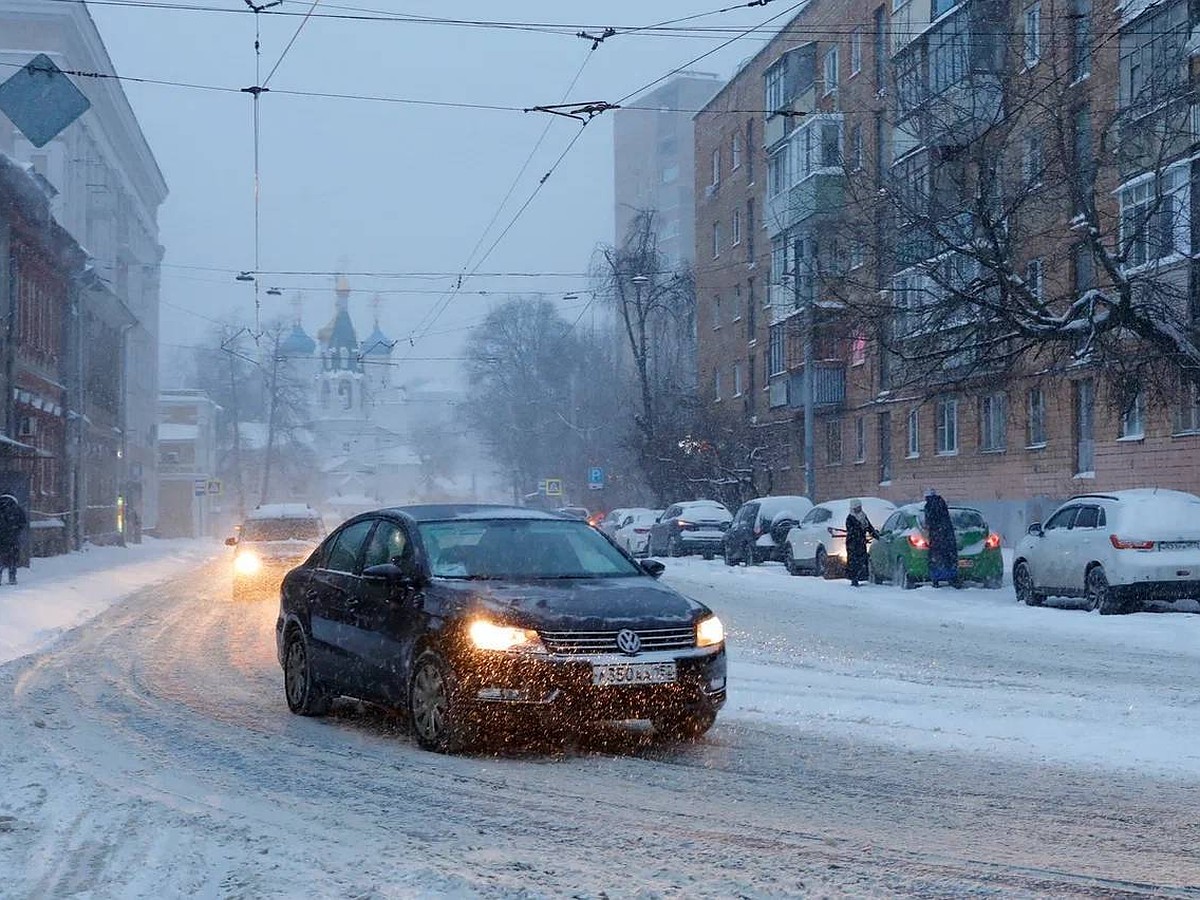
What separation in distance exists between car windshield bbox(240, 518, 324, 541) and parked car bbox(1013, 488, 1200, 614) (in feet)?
37.1

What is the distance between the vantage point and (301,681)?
10.7 metres

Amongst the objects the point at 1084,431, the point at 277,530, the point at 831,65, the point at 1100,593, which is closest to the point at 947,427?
the point at 1084,431

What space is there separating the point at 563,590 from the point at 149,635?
10.4 metres

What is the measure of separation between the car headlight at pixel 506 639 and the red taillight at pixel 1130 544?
12675mm

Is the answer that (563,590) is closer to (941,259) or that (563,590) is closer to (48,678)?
(48,678)

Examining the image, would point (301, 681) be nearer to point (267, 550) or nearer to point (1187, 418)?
point (267, 550)

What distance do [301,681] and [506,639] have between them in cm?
258

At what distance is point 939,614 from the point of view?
20.7m

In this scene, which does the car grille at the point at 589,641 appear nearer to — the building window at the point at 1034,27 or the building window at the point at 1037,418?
the building window at the point at 1034,27

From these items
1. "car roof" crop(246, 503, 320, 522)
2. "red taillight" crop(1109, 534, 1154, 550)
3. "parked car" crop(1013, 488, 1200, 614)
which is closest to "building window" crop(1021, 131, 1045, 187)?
"parked car" crop(1013, 488, 1200, 614)

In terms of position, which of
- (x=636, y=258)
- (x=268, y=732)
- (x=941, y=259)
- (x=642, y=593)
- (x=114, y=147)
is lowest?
(x=268, y=732)

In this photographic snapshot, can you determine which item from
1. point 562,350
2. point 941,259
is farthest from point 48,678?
point 562,350

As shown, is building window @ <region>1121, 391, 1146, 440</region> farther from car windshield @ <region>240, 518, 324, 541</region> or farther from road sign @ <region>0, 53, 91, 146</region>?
road sign @ <region>0, 53, 91, 146</region>

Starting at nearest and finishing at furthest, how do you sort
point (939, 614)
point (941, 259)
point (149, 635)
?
point (149, 635), point (939, 614), point (941, 259)
